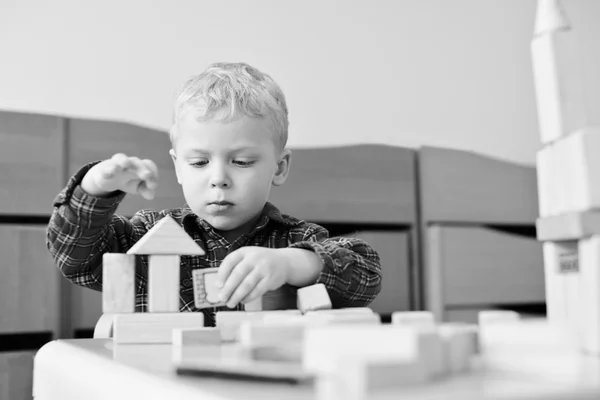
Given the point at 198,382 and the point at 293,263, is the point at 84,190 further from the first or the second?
the point at 198,382

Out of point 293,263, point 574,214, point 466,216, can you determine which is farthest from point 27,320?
point 574,214

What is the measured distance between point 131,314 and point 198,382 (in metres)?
0.30

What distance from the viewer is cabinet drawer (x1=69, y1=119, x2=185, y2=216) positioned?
188 cm

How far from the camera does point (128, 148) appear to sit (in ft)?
6.37

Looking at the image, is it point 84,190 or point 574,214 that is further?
point 84,190

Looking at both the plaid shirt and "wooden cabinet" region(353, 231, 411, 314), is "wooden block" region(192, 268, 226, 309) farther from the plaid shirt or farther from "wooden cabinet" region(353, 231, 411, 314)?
"wooden cabinet" region(353, 231, 411, 314)

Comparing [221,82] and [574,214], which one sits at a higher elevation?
[221,82]

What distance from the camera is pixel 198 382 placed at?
0.88 ft

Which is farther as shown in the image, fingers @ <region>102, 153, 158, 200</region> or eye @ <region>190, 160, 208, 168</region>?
eye @ <region>190, 160, 208, 168</region>

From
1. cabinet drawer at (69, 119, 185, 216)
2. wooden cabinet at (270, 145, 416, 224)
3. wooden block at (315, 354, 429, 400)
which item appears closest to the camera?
wooden block at (315, 354, 429, 400)

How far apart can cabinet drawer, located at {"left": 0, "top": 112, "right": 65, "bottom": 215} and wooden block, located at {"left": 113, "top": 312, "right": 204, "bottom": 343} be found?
1362mm

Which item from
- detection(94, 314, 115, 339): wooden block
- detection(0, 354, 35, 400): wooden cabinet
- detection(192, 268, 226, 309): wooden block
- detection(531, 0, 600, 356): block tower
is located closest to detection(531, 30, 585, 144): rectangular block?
detection(531, 0, 600, 356): block tower

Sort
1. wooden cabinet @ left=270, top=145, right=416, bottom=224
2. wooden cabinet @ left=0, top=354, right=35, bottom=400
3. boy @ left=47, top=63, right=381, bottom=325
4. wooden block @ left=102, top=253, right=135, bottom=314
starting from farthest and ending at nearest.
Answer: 1. wooden cabinet @ left=270, top=145, right=416, bottom=224
2. wooden cabinet @ left=0, top=354, right=35, bottom=400
3. boy @ left=47, top=63, right=381, bottom=325
4. wooden block @ left=102, top=253, right=135, bottom=314

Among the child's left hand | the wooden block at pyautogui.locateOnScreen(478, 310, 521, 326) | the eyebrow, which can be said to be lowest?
the wooden block at pyautogui.locateOnScreen(478, 310, 521, 326)
